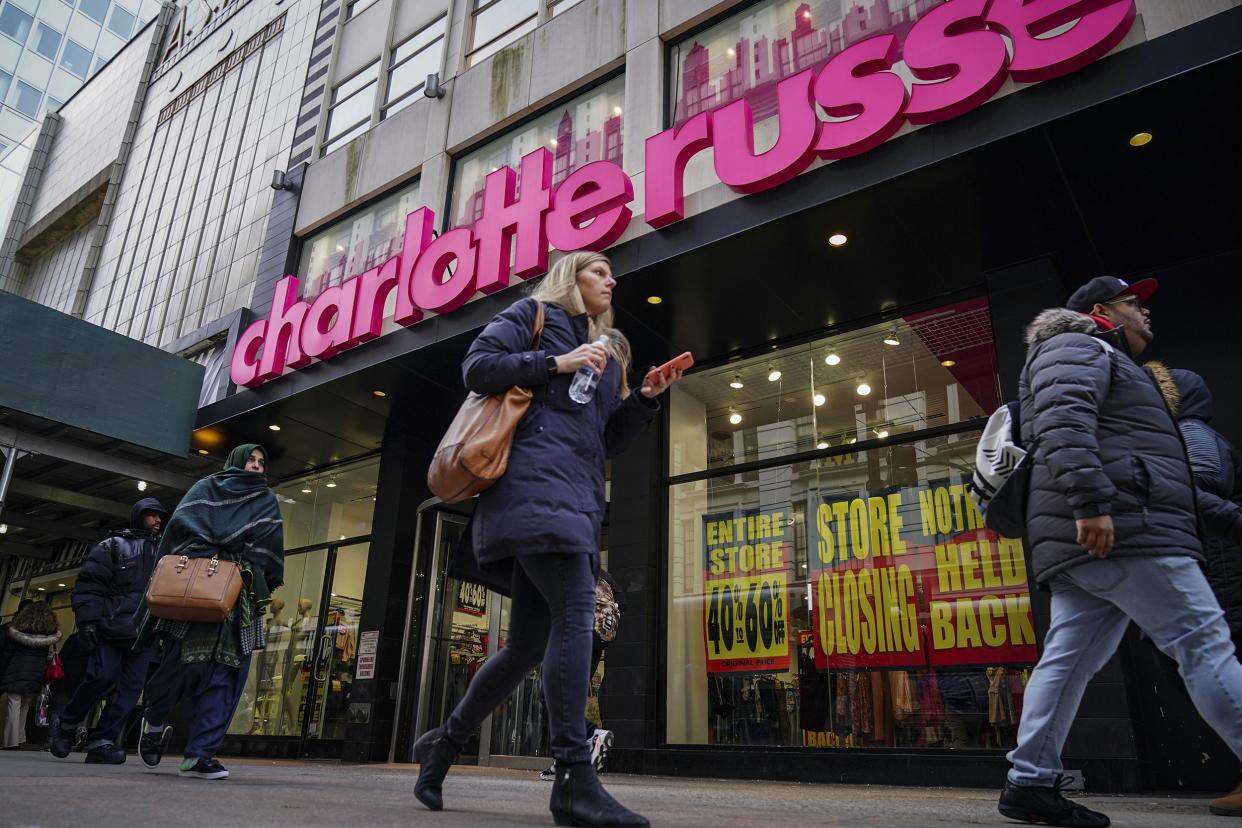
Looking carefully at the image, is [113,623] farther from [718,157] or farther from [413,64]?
[413,64]

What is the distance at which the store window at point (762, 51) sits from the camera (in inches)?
298

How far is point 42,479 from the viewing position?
12.5 metres

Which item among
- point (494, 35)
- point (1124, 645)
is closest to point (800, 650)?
point (1124, 645)

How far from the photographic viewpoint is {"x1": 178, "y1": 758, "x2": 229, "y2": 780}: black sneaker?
12.8 feet

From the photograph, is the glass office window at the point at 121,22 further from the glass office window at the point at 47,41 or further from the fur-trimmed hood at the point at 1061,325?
the fur-trimmed hood at the point at 1061,325

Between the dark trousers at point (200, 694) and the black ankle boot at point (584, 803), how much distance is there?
8.30 ft

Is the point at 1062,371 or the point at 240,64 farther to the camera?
the point at 240,64

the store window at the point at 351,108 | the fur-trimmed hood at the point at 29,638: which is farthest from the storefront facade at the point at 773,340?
the fur-trimmed hood at the point at 29,638

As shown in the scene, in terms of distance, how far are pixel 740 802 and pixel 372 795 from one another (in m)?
1.66

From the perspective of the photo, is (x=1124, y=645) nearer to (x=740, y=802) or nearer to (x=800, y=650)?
(x=800, y=650)

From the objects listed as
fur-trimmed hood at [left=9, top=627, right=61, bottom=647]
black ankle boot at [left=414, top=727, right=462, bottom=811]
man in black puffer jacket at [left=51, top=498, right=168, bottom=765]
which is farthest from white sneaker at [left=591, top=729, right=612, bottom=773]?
fur-trimmed hood at [left=9, top=627, right=61, bottom=647]

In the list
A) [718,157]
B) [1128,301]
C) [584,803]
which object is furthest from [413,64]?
[584,803]

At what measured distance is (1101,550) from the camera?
2547mm

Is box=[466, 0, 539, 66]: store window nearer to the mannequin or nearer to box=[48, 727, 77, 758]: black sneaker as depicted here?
the mannequin
